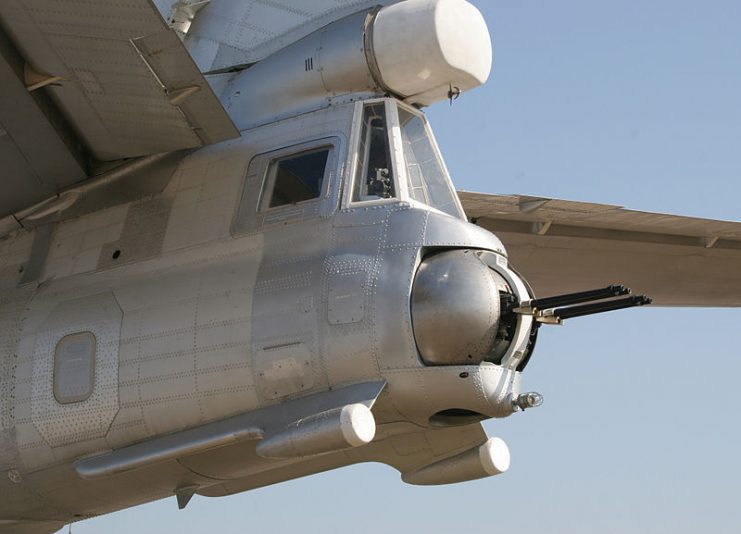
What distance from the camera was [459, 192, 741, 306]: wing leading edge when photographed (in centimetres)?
1430

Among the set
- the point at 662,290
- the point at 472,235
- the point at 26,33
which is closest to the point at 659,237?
the point at 662,290

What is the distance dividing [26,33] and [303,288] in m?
2.84

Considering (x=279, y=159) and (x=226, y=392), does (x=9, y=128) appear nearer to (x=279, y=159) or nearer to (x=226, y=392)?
(x=279, y=159)

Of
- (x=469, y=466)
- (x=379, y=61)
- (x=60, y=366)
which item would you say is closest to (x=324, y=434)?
(x=469, y=466)

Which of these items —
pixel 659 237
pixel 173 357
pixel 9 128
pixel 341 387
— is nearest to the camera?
pixel 341 387

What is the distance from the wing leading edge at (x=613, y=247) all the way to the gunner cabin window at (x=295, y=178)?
3688 millimetres

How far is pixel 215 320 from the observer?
1005 centimetres

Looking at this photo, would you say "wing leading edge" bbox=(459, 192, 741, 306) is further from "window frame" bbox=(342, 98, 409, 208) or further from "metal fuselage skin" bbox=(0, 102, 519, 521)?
"metal fuselage skin" bbox=(0, 102, 519, 521)

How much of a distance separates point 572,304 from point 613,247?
558 cm

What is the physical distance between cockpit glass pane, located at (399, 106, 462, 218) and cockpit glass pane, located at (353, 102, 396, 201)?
0.63 feet

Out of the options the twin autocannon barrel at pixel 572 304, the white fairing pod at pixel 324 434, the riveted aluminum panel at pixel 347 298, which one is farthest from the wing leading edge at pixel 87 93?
the twin autocannon barrel at pixel 572 304

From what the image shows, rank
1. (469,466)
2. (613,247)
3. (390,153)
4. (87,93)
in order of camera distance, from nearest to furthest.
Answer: (390,153)
(87,93)
(469,466)
(613,247)

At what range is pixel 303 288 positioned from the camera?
9.78 meters

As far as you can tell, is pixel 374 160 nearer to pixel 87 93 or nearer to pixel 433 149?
pixel 433 149
